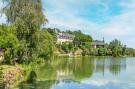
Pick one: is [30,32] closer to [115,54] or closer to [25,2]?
[25,2]

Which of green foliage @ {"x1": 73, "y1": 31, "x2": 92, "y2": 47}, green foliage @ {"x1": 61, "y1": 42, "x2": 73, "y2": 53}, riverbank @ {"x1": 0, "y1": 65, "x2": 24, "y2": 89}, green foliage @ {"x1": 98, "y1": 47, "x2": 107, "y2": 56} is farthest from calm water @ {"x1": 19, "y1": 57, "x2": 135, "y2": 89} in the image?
green foliage @ {"x1": 73, "y1": 31, "x2": 92, "y2": 47}

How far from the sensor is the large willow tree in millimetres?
→ 37688

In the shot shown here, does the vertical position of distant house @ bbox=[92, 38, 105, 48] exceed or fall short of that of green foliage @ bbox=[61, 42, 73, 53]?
it exceeds it

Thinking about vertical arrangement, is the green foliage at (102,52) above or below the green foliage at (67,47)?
below

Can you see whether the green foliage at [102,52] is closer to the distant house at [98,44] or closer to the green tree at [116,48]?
the green tree at [116,48]

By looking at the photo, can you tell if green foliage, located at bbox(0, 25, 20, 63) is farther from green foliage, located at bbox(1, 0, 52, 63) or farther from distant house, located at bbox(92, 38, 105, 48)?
distant house, located at bbox(92, 38, 105, 48)

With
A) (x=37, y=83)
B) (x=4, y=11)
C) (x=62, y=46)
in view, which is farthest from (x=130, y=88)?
(x=62, y=46)

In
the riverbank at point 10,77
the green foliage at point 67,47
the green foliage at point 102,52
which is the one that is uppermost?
the green foliage at point 67,47

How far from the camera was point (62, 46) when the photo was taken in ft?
389

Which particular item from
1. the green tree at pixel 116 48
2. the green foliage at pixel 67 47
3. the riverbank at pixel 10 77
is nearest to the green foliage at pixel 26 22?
the riverbank at pixel 10 77

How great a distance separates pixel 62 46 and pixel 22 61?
7929cm

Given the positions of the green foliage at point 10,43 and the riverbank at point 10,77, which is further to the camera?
the green foliage at point 10,43

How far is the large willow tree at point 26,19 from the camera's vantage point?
1484 inches

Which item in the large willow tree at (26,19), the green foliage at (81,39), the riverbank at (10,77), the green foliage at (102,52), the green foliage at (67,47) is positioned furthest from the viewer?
the green foliage at (81,39)
